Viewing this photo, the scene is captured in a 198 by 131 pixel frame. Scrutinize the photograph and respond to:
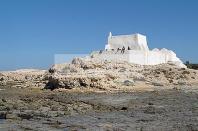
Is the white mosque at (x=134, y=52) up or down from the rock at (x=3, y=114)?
up

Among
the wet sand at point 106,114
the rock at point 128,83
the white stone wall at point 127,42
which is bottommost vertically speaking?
the wet sand at point 106,114

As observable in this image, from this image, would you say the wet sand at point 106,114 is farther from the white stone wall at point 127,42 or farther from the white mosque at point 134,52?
the white stone wall at point 127,42

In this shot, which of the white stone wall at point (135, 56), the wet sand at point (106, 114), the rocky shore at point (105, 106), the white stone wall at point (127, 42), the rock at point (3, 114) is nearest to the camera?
the wet sand at point (106, 114)

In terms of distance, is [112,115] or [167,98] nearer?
[112,115]

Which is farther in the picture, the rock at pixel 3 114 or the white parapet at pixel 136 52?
the white parapet at pixel 136 52

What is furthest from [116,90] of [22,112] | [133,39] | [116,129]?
[133,39]

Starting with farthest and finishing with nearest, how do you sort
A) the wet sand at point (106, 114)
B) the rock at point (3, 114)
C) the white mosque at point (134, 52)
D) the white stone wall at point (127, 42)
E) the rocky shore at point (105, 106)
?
the white stone wall at point (127, 42), the white mosque at point (134, 52), the rock at point (3, 114), the rocky shore at point (105, 106), the wet sand at point (106, 114)

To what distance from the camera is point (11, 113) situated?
15.3m

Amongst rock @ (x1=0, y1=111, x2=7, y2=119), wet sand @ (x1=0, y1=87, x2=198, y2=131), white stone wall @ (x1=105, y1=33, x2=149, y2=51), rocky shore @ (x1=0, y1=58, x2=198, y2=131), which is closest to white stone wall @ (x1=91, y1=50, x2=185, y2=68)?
white stone wall @ (x1=105, y1=33, x2=149, y2=51)

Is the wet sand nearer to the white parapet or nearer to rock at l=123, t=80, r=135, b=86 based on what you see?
rock at l=123, t=80, r=135, b=86

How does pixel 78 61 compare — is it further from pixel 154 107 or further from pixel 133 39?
pixel 154 107

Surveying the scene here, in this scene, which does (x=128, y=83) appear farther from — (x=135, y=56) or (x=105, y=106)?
(x=135, y=56)

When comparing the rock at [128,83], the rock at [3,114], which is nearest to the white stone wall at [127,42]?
the rock at [128,83]

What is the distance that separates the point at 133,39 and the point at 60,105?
29111 mm
